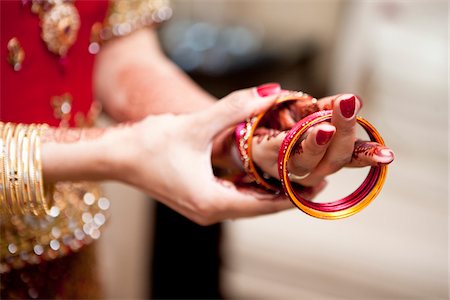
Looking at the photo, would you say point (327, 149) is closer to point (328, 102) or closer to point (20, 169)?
point (328, 102)

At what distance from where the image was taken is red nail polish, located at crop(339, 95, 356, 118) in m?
0.47

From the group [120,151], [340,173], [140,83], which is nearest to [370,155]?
[120,151]

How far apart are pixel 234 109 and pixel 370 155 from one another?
5.6 inches

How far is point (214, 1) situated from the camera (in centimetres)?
229

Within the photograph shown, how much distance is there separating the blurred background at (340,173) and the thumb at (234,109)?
2.11 feet

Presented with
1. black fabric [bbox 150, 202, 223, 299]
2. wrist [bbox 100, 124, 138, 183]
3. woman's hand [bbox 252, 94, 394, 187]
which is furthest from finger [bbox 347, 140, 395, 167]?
black fabric [bbox 150, 202, 223, 299]

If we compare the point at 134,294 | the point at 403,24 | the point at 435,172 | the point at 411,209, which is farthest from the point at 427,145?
the point at 134,294

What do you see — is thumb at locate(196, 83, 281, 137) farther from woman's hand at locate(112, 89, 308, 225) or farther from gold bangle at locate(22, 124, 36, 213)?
gold bangle at locate(22, 124, 36, 213)

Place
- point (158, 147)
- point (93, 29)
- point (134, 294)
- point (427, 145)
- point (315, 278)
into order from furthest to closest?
point (427, 145) < point (134, 294) < point (315, 278) < point (93, 29) < point (158, 147)

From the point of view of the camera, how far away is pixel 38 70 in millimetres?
664

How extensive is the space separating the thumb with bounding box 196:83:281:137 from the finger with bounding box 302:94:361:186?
8cm

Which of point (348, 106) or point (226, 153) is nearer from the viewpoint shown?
point (348, 106)

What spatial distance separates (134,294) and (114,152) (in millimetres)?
1123

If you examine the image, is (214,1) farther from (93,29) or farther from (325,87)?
(93,29)
